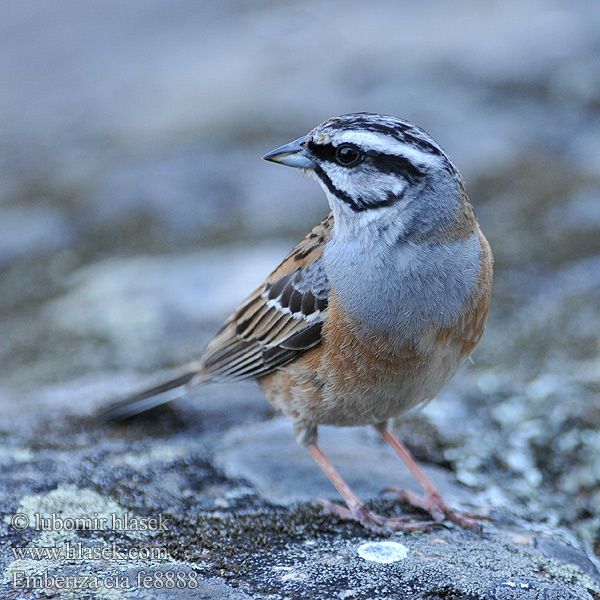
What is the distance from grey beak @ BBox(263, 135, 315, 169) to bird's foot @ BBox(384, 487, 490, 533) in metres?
1.72

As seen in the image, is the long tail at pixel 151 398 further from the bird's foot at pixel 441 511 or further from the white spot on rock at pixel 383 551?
the white spot on rock at pixel 383 551

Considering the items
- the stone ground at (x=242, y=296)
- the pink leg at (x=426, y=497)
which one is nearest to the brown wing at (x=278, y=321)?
the stone ground at (x=242, y=296)

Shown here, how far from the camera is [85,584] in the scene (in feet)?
9.97

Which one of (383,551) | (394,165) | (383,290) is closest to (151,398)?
(383,290)

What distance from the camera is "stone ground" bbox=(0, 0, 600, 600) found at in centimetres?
345

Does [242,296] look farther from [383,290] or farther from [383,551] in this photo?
[383,551]

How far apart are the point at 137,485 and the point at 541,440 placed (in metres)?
2.08

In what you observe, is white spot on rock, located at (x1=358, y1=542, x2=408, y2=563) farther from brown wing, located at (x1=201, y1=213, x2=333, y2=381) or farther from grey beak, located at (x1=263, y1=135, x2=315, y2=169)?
grey beak, located at (x1=263, y1=135, x2=315, y2=169)

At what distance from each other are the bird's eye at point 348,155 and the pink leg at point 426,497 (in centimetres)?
142

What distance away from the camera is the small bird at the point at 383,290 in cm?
385

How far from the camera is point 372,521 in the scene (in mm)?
3877

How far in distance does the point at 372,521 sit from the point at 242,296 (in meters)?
2.05

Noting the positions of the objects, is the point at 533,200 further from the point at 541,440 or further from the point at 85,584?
the point at 85,584

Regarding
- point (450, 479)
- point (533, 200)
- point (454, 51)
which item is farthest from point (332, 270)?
point (454, 51)
